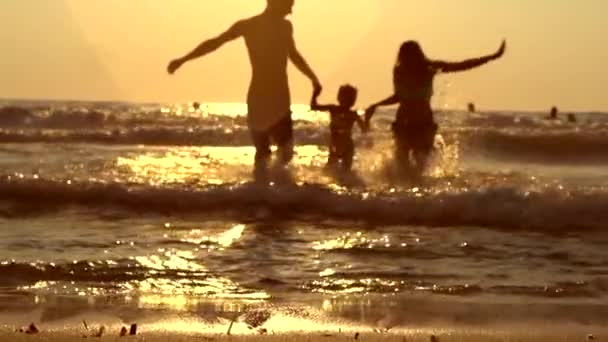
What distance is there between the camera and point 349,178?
417 inches

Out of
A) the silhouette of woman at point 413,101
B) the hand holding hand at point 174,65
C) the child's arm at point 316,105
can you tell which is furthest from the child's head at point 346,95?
the hand holding hand at point 174,65

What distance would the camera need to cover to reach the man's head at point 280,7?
9008mm

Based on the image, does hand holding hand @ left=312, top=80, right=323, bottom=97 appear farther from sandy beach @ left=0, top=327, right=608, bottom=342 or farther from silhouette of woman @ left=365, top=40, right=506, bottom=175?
sandy beach @ left=0, top=327, right=608, bottom=342

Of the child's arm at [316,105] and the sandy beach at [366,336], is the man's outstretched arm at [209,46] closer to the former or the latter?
the child's arm at [316,105]

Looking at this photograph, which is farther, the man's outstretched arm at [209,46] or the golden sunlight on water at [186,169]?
the golden sunlight on water at [186,169]

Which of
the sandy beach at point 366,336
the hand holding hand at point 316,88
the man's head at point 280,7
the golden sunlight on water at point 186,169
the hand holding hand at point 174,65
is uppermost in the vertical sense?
the man's head at point 280,7

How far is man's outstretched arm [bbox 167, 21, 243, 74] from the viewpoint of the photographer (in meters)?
9.11

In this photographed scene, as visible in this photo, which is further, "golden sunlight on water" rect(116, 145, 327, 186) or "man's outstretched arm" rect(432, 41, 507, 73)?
"golden sunlight on water" rect(116, 145, 327, 186)

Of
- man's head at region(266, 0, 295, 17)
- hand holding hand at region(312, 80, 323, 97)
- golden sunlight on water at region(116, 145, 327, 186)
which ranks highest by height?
man's head at region(266, 0, 295, 17)

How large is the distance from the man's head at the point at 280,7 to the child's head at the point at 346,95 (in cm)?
205

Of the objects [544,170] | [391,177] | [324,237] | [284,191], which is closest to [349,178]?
[391,177]

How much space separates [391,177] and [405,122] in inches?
21.5

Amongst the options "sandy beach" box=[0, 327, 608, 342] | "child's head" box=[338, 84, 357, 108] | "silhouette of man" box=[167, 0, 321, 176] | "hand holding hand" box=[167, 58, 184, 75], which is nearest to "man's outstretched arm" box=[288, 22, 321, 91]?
"silhouette of man" box=[167, 0, 321, 176]

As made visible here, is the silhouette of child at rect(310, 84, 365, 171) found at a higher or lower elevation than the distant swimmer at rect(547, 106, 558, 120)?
lower
